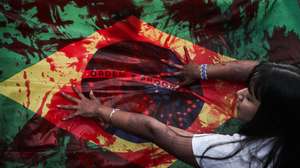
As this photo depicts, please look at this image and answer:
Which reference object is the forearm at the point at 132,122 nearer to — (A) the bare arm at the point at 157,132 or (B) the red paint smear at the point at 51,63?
(A) the bare arm at the point at 157,132

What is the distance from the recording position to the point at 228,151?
1.29m

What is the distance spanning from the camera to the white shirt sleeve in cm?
129

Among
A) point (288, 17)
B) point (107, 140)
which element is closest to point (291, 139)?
point (107, 140)

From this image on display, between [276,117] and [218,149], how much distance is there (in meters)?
0.20

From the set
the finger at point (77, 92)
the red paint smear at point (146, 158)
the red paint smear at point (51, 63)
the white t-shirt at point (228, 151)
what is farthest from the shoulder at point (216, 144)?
the red paint smear at point (51, 63)

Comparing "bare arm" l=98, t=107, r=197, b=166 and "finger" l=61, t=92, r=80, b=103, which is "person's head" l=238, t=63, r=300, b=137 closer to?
"bare arm" l=98, t=107, r=197, b=166

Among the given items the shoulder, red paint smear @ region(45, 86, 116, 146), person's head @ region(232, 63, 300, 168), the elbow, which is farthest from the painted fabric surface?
→ person's head @ region(232, 63, 300, 168)

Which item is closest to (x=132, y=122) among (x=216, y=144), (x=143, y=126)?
(x=143, y=126)

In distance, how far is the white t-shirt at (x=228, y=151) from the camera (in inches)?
49.9

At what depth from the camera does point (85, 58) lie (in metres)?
1.64

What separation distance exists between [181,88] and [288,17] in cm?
51

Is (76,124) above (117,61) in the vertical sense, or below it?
below

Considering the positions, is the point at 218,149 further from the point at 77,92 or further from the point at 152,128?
the point at 77,92

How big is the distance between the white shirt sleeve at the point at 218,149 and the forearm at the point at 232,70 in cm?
39
